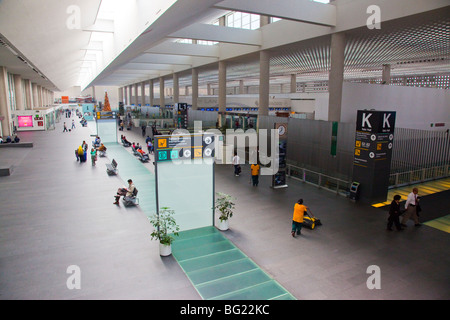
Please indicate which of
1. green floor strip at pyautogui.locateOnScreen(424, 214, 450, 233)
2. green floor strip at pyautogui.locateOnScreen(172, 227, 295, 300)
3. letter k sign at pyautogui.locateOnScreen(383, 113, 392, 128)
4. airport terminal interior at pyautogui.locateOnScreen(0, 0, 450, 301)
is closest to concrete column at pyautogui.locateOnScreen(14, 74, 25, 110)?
airport terminal interior at pyautogui.locateOnScreen(0, 0, 450, 301)

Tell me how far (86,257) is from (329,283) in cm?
604

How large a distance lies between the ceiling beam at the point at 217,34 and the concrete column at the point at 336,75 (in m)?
6.24

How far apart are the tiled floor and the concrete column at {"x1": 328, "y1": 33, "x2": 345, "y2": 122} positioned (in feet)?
17.4

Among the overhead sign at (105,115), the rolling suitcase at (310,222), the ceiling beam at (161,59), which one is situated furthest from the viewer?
the overhead sign at (105,115)

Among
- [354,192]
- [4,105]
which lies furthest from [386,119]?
[4,105]

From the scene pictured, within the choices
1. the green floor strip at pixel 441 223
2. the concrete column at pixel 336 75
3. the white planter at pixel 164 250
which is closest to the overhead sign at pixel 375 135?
the green floor strip at pixel 441 223

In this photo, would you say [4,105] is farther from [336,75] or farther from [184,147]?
[336,75]

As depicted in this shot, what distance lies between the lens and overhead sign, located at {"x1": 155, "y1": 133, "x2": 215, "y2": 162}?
353 inches

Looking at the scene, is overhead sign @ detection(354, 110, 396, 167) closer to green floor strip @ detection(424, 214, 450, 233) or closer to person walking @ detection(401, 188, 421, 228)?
person walking @ detection(401, 188, 421, 228)

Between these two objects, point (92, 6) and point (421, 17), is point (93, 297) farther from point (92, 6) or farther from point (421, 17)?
point (421, 17)

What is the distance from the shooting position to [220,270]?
7332mm

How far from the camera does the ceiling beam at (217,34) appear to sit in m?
17.4

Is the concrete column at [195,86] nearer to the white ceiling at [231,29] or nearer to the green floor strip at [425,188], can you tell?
the white ceiling at [231,29]

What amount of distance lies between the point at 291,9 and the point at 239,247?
11.1 m
